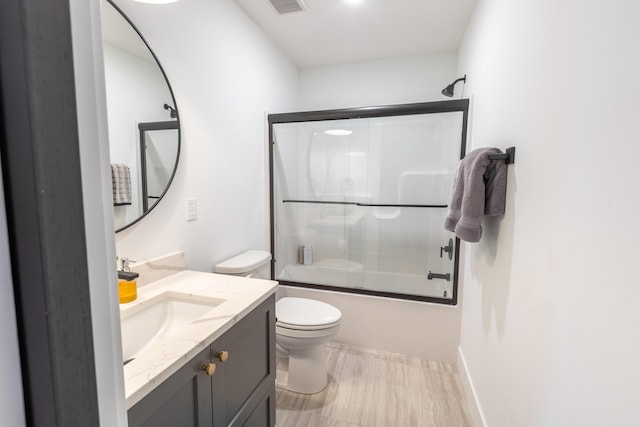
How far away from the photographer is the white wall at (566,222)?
600mm

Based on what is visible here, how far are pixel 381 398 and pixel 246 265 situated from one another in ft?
3.78

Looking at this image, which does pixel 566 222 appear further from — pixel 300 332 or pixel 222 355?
pixel 300 332

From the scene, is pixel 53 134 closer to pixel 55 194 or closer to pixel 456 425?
pixel 55 194

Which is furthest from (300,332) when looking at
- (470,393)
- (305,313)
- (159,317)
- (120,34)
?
(120,34)

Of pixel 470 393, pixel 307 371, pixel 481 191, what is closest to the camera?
pixel 481 191

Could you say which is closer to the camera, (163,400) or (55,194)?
(55,194)

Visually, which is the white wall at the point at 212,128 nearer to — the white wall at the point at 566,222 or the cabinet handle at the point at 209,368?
the cabinet handle at the point at 209,368

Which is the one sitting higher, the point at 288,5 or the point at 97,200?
the point at 288,5

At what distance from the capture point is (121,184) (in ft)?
4.05

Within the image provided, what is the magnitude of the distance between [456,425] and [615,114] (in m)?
1.67

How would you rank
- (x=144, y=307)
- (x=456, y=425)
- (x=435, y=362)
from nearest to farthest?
(x=144, y=307)
(x=456, y=425)
(x=435, y=362)

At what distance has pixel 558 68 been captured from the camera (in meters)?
0.86

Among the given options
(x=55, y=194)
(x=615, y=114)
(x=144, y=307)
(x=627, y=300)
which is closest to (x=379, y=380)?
(x=144, y=307)

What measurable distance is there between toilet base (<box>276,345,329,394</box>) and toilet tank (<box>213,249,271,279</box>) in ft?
1.84
